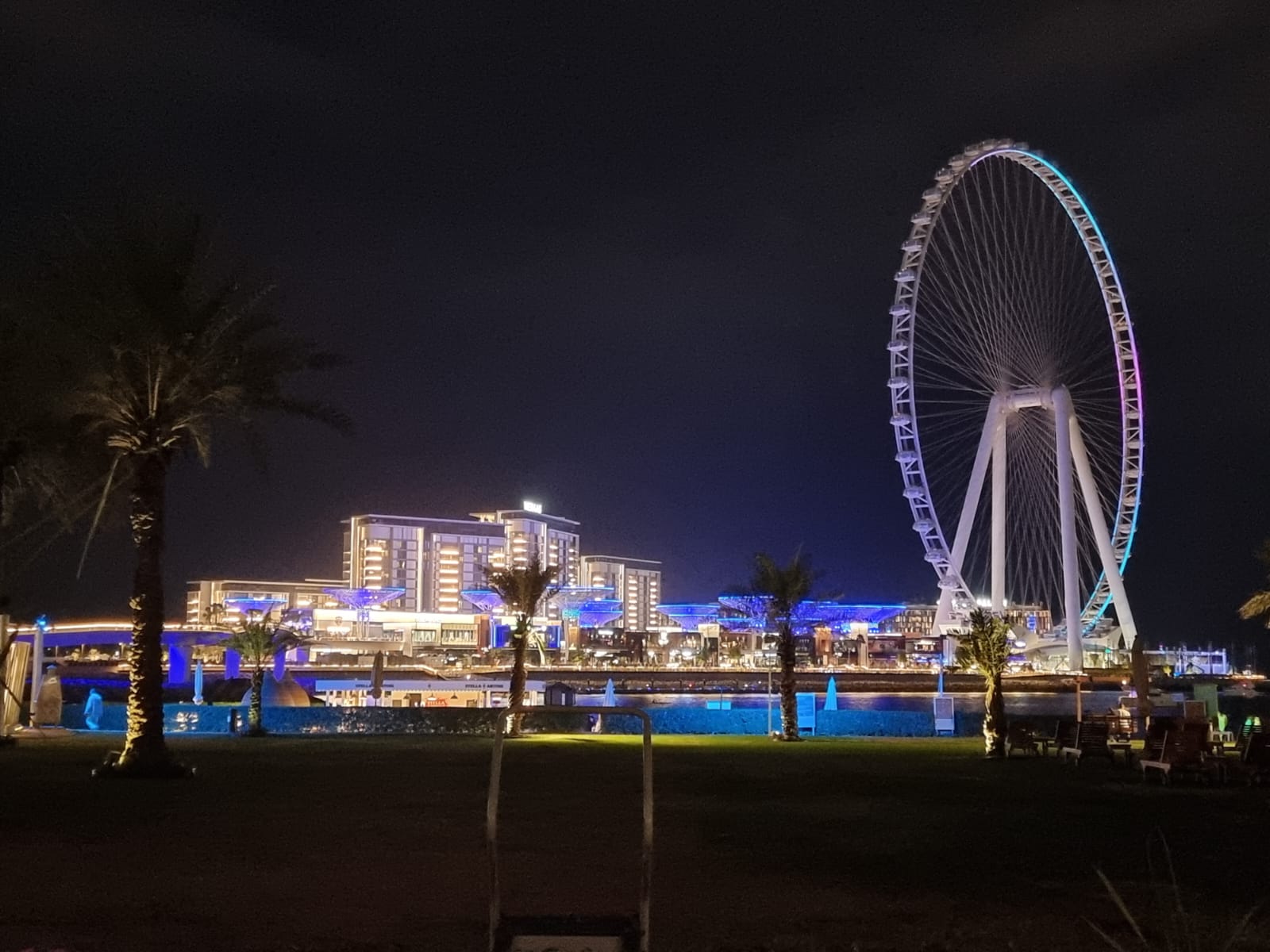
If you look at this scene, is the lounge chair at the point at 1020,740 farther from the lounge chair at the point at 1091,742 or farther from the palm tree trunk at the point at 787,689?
the palm tree trunk at the point at 787,689

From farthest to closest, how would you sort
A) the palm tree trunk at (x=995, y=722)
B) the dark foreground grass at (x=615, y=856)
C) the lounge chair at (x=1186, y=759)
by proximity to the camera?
1. the palm tree trunk at (x=995, y=722)
2. the lounge chair at (x=1186, y=759)
3. the dark foreground grass at (x=615, y=856)

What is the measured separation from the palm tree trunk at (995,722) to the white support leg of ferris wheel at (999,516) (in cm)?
3669

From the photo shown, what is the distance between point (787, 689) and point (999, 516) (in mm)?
37125

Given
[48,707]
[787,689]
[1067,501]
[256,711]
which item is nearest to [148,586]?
[256,711]

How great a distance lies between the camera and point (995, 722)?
23859mm

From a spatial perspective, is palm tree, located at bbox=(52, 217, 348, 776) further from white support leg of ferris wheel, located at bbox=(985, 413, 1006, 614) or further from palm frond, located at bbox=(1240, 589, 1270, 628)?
white support leg of ferris wheel, located at bbox=(985, 413, 1006, 614)

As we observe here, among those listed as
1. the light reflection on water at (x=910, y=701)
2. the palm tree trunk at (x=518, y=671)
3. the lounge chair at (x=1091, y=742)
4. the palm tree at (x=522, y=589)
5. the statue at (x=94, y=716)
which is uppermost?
the palm tree at (x=522, y=589)

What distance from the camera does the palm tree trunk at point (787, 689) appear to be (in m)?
30.2

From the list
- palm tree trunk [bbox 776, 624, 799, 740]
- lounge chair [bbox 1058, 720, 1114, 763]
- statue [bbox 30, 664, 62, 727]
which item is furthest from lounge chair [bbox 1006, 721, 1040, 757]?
statue [bbox 30, 664, 62, 727]

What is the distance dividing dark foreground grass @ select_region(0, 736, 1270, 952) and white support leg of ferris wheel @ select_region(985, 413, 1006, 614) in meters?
41.4

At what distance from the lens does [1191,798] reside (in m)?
15.9

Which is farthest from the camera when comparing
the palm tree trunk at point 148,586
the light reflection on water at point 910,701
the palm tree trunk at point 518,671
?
the light reflection on water at point 910,701

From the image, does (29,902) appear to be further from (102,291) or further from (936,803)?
(102,291)

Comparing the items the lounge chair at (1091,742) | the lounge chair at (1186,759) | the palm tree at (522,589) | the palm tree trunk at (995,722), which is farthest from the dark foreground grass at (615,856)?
the palm tree at (522,589)
